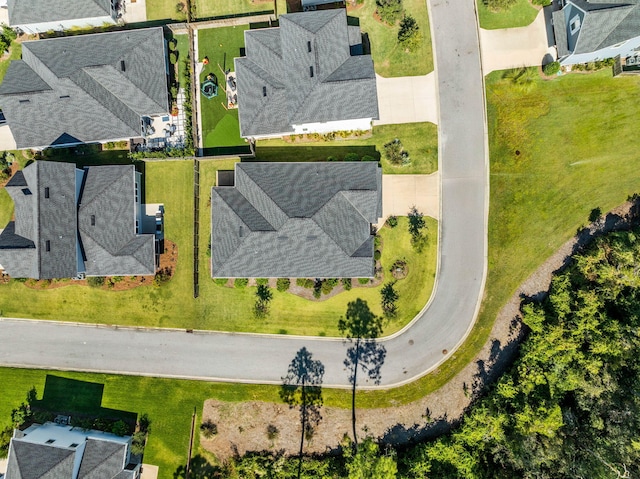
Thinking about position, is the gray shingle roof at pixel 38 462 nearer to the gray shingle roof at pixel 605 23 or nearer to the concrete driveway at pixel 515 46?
the concrete driveway at pixel 515 46

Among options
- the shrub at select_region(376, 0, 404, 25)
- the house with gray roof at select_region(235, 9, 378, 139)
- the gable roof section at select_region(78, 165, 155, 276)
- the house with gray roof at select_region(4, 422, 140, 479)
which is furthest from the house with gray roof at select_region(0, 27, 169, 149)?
the house with gray roof at select_region(4, 422, 140, 479)

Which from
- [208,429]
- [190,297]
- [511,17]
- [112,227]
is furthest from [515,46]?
[208,429]

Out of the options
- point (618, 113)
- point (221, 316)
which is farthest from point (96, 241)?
point (618, 113)

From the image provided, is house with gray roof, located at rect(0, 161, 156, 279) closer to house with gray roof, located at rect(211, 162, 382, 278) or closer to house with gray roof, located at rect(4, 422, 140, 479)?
house with gray roof, located at rect(211, 162, 382, 278)

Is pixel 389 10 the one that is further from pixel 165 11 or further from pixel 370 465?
pixel 370 465

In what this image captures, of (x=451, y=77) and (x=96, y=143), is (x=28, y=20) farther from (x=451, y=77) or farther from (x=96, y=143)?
(x=451, y=77)
